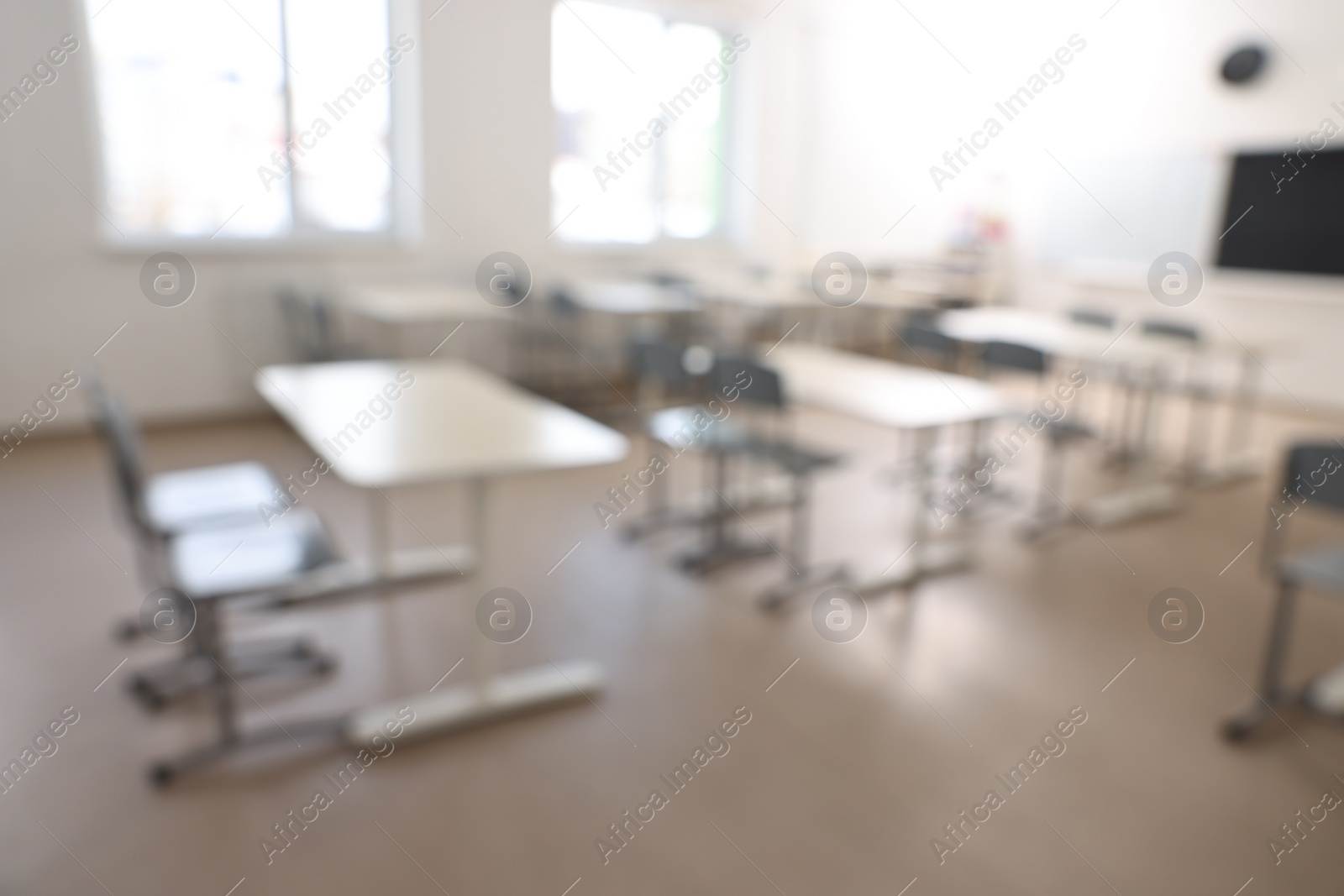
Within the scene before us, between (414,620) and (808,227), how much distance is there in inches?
238

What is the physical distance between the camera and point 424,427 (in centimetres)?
255

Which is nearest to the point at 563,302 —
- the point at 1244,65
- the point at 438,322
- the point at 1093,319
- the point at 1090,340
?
the point at 438,322

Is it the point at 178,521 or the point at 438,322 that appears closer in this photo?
the point at 178,521

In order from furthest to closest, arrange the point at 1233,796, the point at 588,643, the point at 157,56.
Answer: the point at 157,56 < the point at 588,643 < the point at 1233,796

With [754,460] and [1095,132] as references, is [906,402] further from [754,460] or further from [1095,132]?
[1095,132]

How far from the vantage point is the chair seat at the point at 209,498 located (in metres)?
2.51

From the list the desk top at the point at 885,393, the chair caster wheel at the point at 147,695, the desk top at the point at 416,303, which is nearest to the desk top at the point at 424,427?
the chair caster wheel at the point at 147,695

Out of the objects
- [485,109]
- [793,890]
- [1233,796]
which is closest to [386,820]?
[793,890]

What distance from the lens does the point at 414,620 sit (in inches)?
121

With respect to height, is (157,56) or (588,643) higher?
(157,56)

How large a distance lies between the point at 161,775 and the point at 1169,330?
500 cm

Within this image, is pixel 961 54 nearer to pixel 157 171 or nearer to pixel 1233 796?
pixel 157 171

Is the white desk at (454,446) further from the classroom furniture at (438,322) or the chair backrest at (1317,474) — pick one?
the classroom furniture at (438,322)

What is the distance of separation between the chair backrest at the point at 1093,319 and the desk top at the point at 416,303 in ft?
11.3
